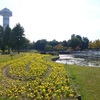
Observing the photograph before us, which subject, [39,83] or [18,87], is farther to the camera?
[39,83]

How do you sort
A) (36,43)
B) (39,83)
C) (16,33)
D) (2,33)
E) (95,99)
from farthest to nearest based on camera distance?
(36,43), (2,33), (16,33), (39,83), (95,99)

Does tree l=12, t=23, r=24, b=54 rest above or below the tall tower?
below

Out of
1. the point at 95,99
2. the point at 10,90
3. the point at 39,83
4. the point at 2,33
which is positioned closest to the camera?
the point at 95,99

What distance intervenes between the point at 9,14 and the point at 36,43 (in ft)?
219

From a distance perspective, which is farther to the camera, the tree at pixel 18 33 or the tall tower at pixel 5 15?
the tall tower at pixel 5 15

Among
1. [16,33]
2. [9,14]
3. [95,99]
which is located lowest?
[95,99]

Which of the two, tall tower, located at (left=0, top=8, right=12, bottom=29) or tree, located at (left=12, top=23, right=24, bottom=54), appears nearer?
tree, located at (left=12, top=23, right=24, bottom=54)

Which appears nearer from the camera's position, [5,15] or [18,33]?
[18,33]

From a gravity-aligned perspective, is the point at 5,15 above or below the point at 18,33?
above

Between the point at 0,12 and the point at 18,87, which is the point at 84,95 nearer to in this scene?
the point at 18,87

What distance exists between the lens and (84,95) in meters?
8.98

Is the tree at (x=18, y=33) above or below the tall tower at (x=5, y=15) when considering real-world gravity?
below

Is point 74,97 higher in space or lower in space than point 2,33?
lower

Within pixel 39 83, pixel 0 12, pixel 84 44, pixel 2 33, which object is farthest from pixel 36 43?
pixel 39 83
